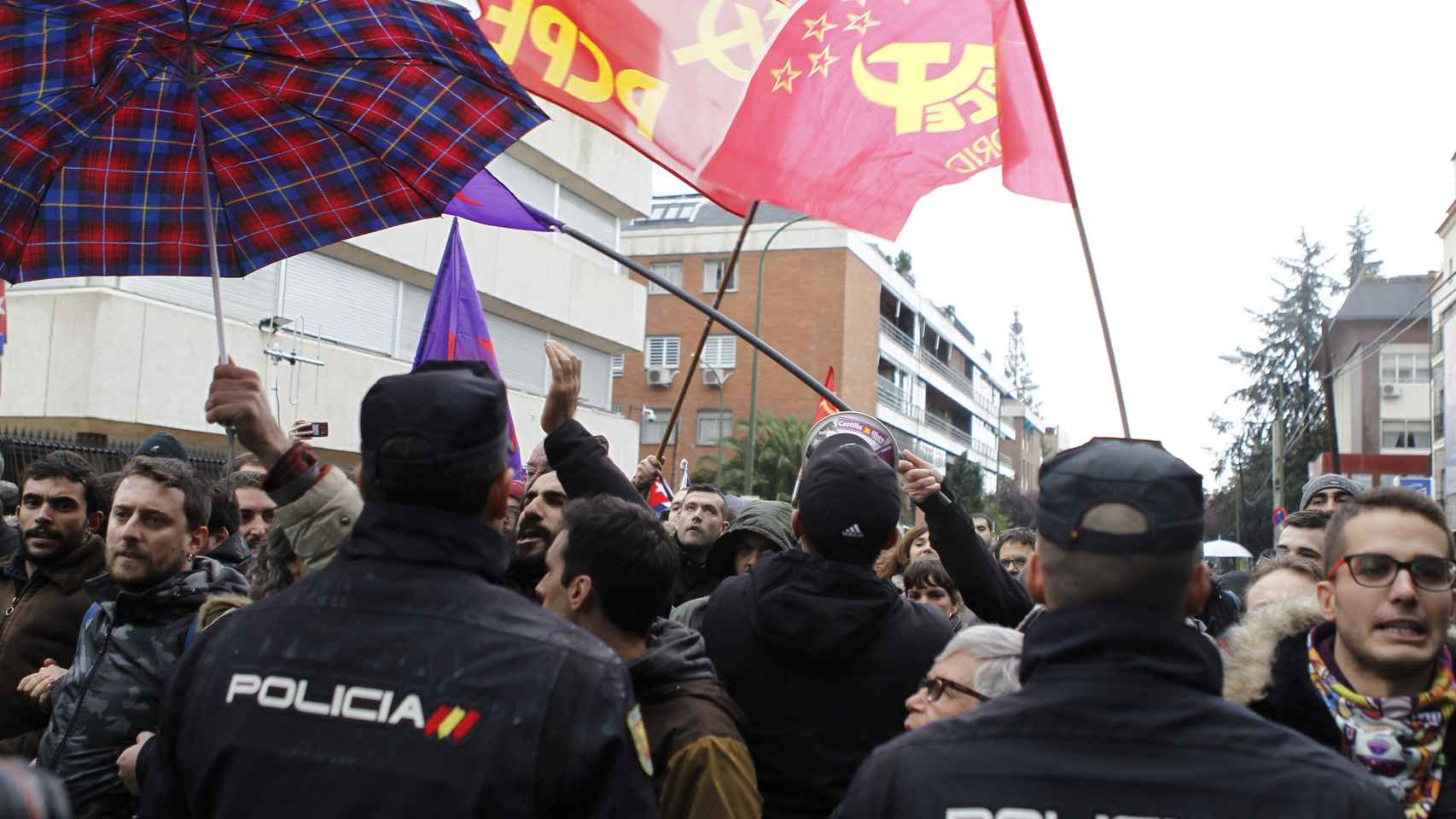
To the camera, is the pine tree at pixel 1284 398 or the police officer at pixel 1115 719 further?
the pine tree at pixel 1284 398

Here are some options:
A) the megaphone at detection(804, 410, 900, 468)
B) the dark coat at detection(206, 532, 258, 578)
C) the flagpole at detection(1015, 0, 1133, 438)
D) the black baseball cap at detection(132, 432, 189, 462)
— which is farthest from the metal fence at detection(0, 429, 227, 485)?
the flagpole at detection(1015, 0, 1133, 438)

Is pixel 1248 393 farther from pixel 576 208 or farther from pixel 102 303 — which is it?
pixel 102 303

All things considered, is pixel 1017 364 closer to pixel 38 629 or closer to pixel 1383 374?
pixel 1383 374

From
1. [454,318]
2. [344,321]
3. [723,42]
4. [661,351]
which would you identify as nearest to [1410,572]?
[723,42]

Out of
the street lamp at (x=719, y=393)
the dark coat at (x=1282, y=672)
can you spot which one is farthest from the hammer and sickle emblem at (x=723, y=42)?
the street lamp at (x=719, y=393)

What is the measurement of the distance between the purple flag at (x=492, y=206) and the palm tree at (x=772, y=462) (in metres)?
33.7

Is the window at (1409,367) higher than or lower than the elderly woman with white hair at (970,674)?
higher

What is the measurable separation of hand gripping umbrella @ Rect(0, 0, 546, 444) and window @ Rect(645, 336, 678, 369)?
158 feet

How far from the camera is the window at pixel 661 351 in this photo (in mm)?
52719

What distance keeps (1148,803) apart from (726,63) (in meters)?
5.08

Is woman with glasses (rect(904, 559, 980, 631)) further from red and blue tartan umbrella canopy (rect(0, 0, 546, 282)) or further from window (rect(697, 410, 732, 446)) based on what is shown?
window (rect(697, 410, 732, 446))

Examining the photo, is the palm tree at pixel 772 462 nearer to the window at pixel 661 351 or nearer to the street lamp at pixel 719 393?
the street lamp at pixel 719 393

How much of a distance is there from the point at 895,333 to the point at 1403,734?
58591mm

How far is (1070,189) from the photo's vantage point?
4.63 m
